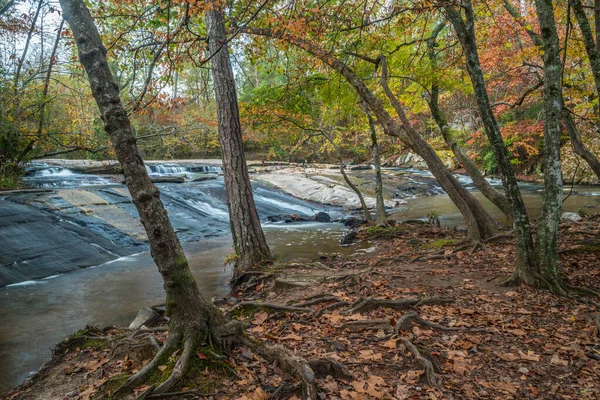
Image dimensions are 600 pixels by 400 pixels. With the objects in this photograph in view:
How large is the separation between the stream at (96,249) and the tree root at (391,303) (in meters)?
3.55

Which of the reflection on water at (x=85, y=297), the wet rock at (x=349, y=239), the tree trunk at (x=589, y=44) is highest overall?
the tree trunk at (x=589, y=44)

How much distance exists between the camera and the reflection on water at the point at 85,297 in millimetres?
5891

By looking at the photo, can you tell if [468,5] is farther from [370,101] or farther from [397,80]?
[397,80]

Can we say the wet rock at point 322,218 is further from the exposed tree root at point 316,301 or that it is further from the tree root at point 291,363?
the tree root at point 291,363

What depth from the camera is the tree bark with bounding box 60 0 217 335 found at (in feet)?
10.8

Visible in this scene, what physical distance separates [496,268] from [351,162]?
114ft

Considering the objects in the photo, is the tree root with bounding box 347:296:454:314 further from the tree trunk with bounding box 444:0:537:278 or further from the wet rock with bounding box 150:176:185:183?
the wet rock with bounding box 150:176:185:183

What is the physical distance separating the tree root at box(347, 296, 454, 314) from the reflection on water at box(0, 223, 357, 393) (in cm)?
368

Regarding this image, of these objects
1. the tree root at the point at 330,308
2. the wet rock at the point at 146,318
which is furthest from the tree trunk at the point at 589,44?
the wet rock at the point at 146,318

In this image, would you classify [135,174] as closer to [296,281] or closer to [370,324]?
[370,324]

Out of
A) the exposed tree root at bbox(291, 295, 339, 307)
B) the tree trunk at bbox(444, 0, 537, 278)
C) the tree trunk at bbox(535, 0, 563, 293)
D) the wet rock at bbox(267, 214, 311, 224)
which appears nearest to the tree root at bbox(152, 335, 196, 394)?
the exposed tree root at bbox(291, 295, 339, 307)

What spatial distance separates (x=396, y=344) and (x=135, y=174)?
3.06 meters

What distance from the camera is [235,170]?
767 cm

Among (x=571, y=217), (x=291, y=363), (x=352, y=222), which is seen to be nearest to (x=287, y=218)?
(x=352, y=222)
